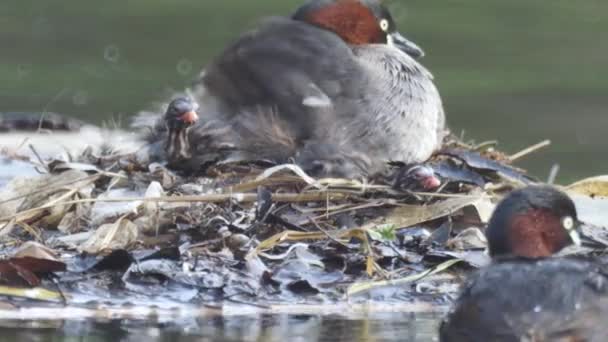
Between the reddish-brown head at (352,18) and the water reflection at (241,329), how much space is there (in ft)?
9.16

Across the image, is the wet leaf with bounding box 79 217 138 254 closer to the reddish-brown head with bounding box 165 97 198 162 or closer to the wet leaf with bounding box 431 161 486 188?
the reddish-brown head with bounding box 165 97 198 162

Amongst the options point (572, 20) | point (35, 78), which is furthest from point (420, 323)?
point (572, 20)

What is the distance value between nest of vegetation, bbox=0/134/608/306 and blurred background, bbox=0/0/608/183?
3.15 m

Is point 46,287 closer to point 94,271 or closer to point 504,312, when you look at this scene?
point 94,271

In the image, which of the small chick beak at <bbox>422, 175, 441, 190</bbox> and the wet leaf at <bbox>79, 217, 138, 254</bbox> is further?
the small chick beak at <bbox>422, 175, 441, 190</bbox>

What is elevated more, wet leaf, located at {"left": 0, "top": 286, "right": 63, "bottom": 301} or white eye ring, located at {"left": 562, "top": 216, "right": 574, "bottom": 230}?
white eye ring, located at {"left": 562, "top": 216, "right": 574, "bottom": 230}

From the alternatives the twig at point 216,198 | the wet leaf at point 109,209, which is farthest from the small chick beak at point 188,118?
the twig at point 216,198

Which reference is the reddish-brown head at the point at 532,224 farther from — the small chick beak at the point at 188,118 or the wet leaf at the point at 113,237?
the small chick beak at the point at 188,118

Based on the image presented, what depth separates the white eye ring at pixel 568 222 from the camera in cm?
637

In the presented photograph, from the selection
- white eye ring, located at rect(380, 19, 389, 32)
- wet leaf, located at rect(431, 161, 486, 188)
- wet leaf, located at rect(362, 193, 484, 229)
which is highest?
white eye ring, located at rect(380, 19, 389, 32)

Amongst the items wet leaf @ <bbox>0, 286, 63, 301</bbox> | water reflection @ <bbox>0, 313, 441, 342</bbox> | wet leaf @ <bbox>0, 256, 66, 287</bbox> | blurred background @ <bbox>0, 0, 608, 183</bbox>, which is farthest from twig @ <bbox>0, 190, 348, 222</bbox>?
blurred background @ <bbox>0, 0, 608, 183</bbox>

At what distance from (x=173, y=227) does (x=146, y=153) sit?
1.22 metres

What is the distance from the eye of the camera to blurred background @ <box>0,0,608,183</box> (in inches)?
495

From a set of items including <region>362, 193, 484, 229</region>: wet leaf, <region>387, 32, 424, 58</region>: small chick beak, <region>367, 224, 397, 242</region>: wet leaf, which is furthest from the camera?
<region>387, 32, 424, 58</region>: small chick beak
